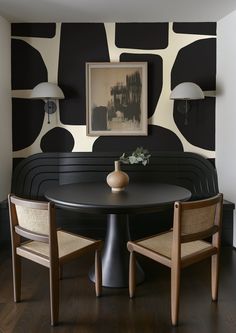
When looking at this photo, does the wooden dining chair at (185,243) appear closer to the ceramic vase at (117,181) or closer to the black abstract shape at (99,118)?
the ceramic vase at (117,181)

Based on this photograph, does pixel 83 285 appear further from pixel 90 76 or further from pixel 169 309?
pixel 90 76

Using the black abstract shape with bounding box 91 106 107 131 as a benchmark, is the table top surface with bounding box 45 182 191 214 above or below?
below

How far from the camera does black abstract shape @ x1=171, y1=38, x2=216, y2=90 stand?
12.0 ft

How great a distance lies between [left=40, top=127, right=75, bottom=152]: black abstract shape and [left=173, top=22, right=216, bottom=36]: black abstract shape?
1720mm

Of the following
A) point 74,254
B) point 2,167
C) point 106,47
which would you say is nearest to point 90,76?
point 106,47

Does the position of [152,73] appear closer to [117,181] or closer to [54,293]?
[117,181]

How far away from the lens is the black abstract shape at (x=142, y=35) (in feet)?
11.8

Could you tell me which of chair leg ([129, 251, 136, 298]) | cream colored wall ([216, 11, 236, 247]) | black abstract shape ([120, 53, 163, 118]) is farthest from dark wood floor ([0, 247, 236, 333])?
black abstract shape ([120, 53, 163, 118])

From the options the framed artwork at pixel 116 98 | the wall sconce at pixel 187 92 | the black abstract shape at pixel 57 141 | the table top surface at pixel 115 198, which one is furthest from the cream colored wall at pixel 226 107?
the black abstract shape at pixel 57 141

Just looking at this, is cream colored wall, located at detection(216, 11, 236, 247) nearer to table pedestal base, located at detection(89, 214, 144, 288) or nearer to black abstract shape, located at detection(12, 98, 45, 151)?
table pedestal base, located at detection(89, 214, 144, 288)

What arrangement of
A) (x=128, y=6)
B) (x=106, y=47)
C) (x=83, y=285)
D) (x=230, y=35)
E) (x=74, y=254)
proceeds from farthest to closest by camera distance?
(x=106, y=47) → (x=230, y=35) → (x=128, y=6) → (x=83, y=285) → (x=74, y=254)

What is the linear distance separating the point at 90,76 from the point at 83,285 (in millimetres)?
2245

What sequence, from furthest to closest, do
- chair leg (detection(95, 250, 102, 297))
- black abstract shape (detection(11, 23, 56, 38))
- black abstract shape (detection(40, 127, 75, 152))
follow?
black abstract shape (detection(40, 127, 75, 152)) → black abstract shape (detection(11, 23, 56, 38)) → chair leg (detection(95, 250, 102, 297))

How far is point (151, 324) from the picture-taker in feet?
6.75
